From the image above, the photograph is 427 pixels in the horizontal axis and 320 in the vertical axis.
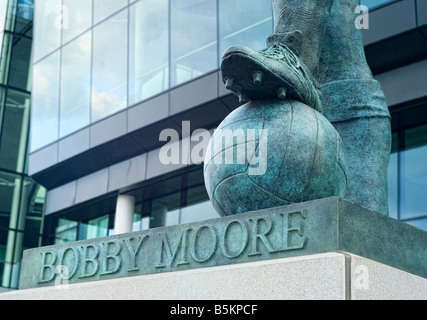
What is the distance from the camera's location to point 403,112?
14.4 m

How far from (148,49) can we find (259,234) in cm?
1542

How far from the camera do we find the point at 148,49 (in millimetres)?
18688

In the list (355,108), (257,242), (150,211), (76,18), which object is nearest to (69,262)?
(257,242)

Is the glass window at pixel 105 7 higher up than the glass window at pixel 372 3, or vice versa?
the glass window at pixel 105 7

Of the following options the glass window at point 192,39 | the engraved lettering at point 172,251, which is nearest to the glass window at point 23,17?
the glass window at point 192,39

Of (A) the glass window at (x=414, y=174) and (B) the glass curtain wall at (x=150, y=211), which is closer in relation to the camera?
(A) the glass window at (x=414, y=174)

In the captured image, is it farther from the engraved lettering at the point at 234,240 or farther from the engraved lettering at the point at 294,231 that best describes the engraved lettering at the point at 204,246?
the engraved lettering at the point at 294,231

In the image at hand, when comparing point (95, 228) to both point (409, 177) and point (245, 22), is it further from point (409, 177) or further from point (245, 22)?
point (409, 177)

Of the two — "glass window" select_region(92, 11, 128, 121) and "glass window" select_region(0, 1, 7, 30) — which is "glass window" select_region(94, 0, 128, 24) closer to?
"glass window" select_region(92, 11, 128, 121)

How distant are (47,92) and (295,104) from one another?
61.6 feet

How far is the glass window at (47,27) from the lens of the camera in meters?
22.2

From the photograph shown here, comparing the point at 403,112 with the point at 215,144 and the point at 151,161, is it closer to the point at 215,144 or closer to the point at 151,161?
the point at 151,161

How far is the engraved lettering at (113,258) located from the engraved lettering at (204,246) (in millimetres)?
538

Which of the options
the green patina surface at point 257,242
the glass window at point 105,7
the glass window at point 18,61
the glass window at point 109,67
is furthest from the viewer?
the glass window at point 18,61
